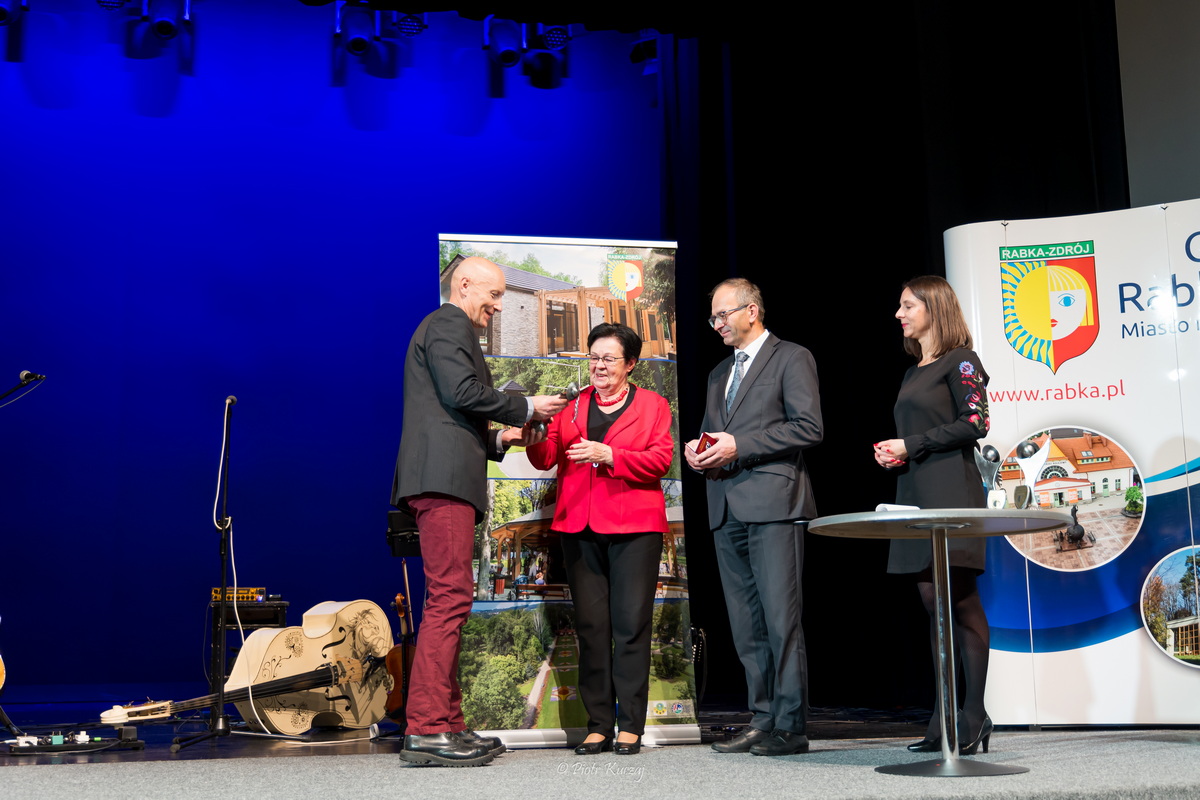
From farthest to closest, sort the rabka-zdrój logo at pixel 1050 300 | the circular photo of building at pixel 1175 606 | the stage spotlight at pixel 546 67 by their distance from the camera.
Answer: the stage spotlight at pixel 546 67
the rabka-zdrój logo at pixel 1050 300
the circular photo of building at pixel 1175 606

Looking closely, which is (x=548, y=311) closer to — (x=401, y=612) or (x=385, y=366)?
(x=401, y=612)

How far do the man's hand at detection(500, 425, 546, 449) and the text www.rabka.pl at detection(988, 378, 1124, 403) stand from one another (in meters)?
2.16

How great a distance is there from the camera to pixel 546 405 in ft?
11.8

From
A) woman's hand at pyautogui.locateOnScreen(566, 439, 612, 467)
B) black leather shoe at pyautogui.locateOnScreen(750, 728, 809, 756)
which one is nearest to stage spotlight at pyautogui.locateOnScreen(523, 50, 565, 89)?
woman's hand at pyautogui.locateOnScreen(566, 439, 612, 467)

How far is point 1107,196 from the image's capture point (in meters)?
6.08

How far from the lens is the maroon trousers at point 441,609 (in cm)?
332

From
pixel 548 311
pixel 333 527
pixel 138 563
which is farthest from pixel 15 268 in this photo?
pixel 548 311

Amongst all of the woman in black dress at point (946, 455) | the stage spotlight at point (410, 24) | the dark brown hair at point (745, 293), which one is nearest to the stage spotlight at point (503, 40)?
the stage spotlight at point (410, 24)

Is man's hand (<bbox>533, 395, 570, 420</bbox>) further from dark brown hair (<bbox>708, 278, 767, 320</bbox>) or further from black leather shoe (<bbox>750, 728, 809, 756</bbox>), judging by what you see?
black leather shoe (<bbox>750, 728, 809, 756</bbox>)

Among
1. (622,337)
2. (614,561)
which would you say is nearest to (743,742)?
(614,561)

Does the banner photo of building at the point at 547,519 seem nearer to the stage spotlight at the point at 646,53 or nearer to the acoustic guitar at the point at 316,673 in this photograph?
the acoustic guitar at the point at 316,673

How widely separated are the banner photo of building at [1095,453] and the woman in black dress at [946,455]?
1197mm

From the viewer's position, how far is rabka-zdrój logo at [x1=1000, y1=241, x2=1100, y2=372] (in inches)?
182

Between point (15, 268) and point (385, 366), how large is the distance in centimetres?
229
